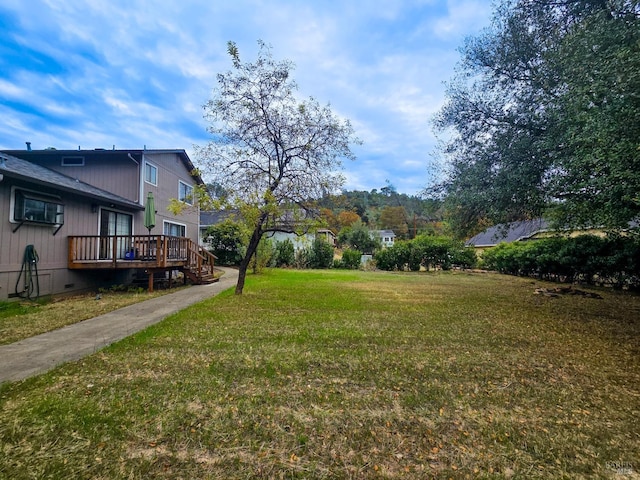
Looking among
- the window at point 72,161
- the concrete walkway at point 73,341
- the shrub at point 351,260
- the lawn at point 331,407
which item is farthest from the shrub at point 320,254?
the lawn at point 331,407

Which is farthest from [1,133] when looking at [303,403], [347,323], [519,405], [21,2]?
[519,405]

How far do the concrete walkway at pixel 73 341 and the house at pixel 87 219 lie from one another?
2962 mm

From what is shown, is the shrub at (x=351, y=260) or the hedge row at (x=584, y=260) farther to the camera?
the shrub at (x=351, y=260)

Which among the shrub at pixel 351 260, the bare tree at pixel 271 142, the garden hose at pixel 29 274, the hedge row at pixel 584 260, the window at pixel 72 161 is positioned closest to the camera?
the garden hose at pixel 29 274

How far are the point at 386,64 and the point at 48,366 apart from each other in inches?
553

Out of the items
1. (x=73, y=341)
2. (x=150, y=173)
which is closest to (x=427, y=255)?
(x=150, y=173)

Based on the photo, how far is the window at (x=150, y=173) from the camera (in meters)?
12.7

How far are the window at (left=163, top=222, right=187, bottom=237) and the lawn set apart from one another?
1049cm

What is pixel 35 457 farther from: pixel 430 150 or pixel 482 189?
pixel 430 150

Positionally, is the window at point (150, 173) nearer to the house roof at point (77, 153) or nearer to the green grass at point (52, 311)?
the house roof at point (77, 153)

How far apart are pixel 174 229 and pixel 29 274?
8062 mm

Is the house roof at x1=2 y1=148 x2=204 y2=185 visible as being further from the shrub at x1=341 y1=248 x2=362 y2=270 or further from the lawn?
the shrub at x1=341 y1=248 x2=362 y2=270

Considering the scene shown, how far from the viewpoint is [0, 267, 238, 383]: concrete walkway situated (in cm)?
370

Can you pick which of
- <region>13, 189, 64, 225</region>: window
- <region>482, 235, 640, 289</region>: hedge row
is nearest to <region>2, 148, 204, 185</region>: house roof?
<region>13, 189, 64, 225</region>: window
